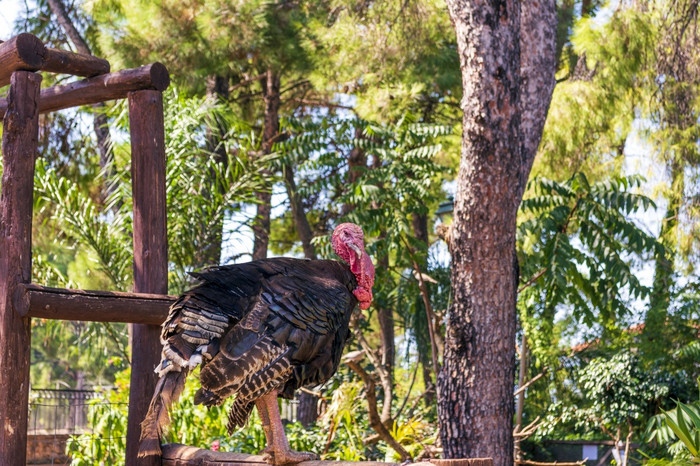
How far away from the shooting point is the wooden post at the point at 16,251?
4.23m

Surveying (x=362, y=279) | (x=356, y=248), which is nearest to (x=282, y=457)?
(x=362, y=279)

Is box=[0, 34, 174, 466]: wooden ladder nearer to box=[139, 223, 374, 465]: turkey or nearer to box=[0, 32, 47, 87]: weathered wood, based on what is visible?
box=[0, 32, 47, 87]: weathered wood

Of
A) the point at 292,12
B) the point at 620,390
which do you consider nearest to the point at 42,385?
the point at 292,12

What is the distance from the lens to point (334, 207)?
13250 millimetres

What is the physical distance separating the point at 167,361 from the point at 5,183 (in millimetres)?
1765

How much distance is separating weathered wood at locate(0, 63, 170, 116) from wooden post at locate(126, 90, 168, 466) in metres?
0.07

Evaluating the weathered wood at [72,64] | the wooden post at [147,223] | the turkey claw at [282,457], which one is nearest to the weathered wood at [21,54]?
the weathered wood at [72,64]

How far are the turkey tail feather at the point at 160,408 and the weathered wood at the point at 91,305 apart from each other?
1.23 meters

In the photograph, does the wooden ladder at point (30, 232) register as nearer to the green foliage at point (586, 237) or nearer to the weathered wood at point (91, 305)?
the weathered wood at point (91, 305)

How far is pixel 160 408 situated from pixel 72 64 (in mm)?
2564

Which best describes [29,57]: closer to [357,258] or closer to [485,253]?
[357,258]

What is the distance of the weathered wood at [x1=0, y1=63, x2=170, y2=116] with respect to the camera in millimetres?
4969

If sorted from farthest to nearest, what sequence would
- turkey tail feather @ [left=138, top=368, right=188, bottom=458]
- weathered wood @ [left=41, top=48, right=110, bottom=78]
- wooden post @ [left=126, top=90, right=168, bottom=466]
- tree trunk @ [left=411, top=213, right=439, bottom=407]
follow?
tree trunk @ [left=411, top=213, right=439, bottom=407]
wooden post @ [left=126, top=90, right=168, bottom=466]
weathered wood @ [left=41, top=48, right=110, bottom=78]
turkey tail feather @ [left=138, top=368, right=188, bottom=458]

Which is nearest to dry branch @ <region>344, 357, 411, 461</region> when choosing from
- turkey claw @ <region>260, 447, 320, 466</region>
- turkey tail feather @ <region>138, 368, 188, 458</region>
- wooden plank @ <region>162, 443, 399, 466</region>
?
wooden plank @ <region>162, 443, 399, 466</region>
